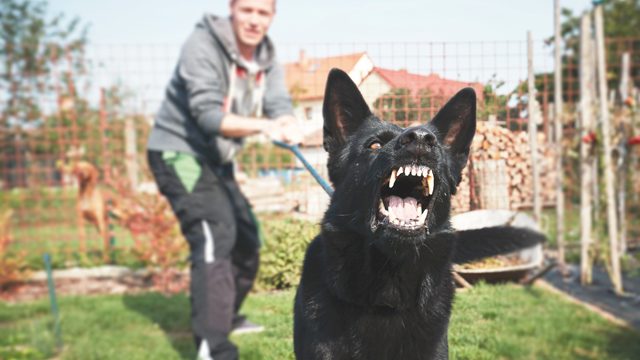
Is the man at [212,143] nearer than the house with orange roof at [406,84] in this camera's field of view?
No

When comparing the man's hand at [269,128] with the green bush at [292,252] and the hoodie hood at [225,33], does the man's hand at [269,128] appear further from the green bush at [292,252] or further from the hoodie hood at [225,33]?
the hoodie hood at [225,33]

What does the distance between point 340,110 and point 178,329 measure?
3350mm

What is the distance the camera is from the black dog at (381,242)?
119cm

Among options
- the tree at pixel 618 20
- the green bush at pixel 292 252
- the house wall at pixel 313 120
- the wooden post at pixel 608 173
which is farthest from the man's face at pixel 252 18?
the tree at pixel 618 20

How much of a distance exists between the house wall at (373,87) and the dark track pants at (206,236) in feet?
5.63

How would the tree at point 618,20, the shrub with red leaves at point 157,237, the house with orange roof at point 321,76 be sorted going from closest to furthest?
the house with orange roof at point 321,76 < the shrub with red leaves at point 157,237 < the tree at point 618,20

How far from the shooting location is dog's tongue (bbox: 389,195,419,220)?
1.20m

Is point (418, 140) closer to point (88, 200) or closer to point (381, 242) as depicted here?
point (381, 242)

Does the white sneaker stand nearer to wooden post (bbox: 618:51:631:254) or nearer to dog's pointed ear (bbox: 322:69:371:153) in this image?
dog's pointed ear (bbox: 322:69:371:153)

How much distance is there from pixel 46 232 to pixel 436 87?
9.03 meters

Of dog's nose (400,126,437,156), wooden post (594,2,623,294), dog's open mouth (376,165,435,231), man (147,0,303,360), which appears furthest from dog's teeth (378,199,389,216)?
wooden post (594,2,623,294)

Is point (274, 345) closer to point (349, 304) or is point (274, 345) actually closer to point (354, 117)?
point (349, 304)

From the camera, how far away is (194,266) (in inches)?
110

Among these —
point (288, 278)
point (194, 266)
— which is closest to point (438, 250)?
point (288, 278)
